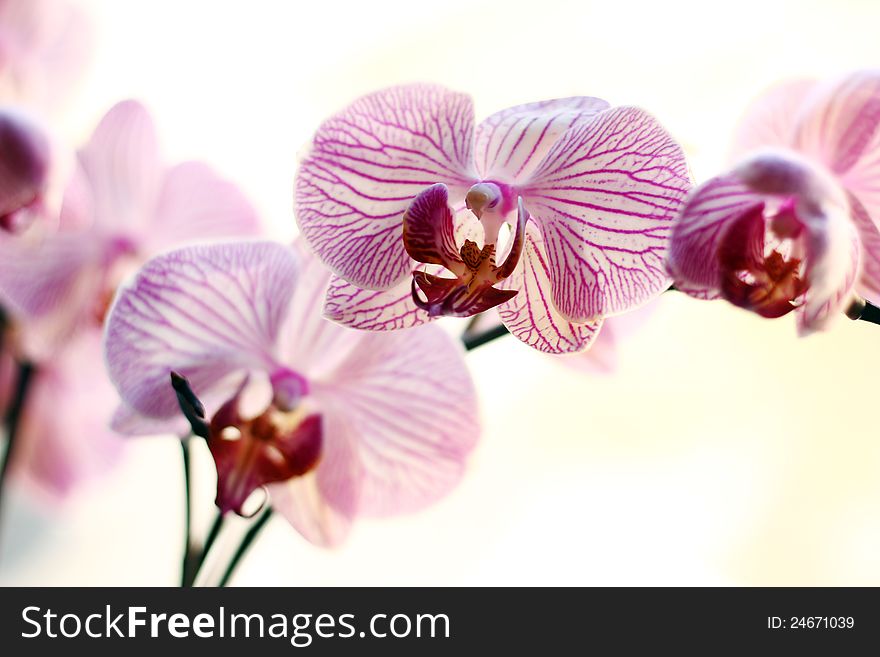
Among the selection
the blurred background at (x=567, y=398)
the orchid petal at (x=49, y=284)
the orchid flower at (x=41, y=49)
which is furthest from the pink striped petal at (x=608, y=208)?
the blurred background at (x=567, y=398)

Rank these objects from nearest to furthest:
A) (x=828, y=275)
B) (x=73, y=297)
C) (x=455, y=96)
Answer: (x=828, y=275) → (x=455, y=96) → (x=73, y=297)

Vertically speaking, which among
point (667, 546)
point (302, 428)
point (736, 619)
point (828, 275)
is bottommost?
point (667, 546)

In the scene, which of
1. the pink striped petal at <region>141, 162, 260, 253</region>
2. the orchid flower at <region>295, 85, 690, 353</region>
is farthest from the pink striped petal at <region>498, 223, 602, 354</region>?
the pink striped petal at <region>141, 162, 260, 253</region>

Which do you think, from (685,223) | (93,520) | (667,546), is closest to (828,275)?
(685,223)

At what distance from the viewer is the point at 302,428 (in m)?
0.59

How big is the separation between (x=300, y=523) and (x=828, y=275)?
0.39 m

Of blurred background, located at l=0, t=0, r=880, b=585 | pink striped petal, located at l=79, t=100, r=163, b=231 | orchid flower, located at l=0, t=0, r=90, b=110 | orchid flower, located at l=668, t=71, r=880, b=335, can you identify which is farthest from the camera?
blurred background, located at l=0, t=0, r=880, b=585

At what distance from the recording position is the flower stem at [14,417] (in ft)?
2.47

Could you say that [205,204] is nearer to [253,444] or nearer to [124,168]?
[124,168]

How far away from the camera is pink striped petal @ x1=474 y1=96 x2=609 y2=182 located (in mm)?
484

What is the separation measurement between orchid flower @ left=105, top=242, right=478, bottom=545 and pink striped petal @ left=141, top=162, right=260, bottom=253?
160 millimetres

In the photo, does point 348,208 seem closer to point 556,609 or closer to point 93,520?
point 556,609

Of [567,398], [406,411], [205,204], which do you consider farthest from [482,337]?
[567,398]

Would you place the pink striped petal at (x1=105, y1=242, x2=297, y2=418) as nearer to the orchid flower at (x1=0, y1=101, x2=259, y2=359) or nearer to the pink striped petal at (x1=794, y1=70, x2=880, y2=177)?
the orchid flower at (x1=0, y1=101, x2=259, y2=359)
